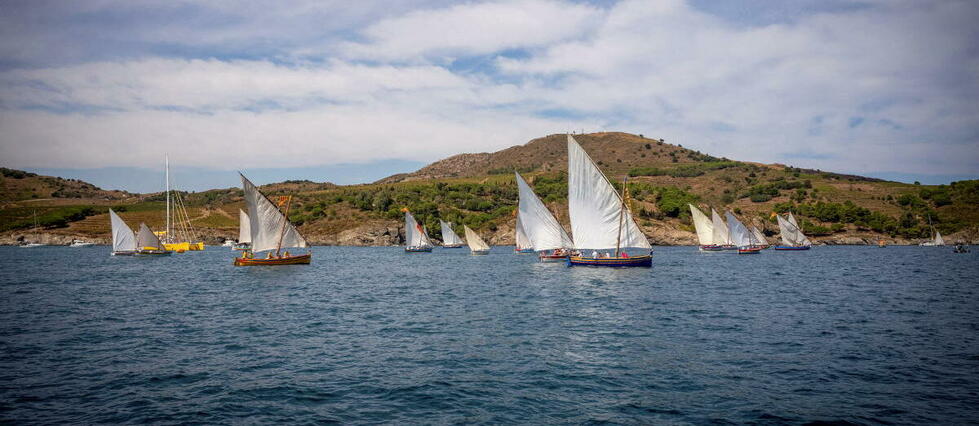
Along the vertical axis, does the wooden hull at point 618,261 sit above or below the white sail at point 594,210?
below

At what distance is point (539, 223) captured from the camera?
2638 inches

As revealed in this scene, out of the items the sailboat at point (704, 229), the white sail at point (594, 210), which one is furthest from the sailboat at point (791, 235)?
the white sail at point (594, 210)

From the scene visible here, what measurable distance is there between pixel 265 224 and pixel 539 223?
103ft

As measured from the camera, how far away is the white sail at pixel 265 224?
2308 inches

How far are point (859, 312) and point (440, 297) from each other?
25146mm

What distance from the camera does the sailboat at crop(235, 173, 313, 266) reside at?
58.9 meters

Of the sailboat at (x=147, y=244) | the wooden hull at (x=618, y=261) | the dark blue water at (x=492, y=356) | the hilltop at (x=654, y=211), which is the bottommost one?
the dark blue water at (x=492, y=356)

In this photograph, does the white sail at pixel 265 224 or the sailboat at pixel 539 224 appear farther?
the sailboat at pixel 539 224

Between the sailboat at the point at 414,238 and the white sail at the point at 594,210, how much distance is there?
6593cm

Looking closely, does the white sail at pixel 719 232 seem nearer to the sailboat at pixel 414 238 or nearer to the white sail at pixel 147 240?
the sailboat at pixel 414 238

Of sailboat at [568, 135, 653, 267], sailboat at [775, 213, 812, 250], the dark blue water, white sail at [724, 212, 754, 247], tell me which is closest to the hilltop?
sailboat at [775, 213, 812, 250]

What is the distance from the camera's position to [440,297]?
38.5 m

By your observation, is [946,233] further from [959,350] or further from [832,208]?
[959,350]

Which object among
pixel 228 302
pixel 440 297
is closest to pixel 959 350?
pixel 440 297
